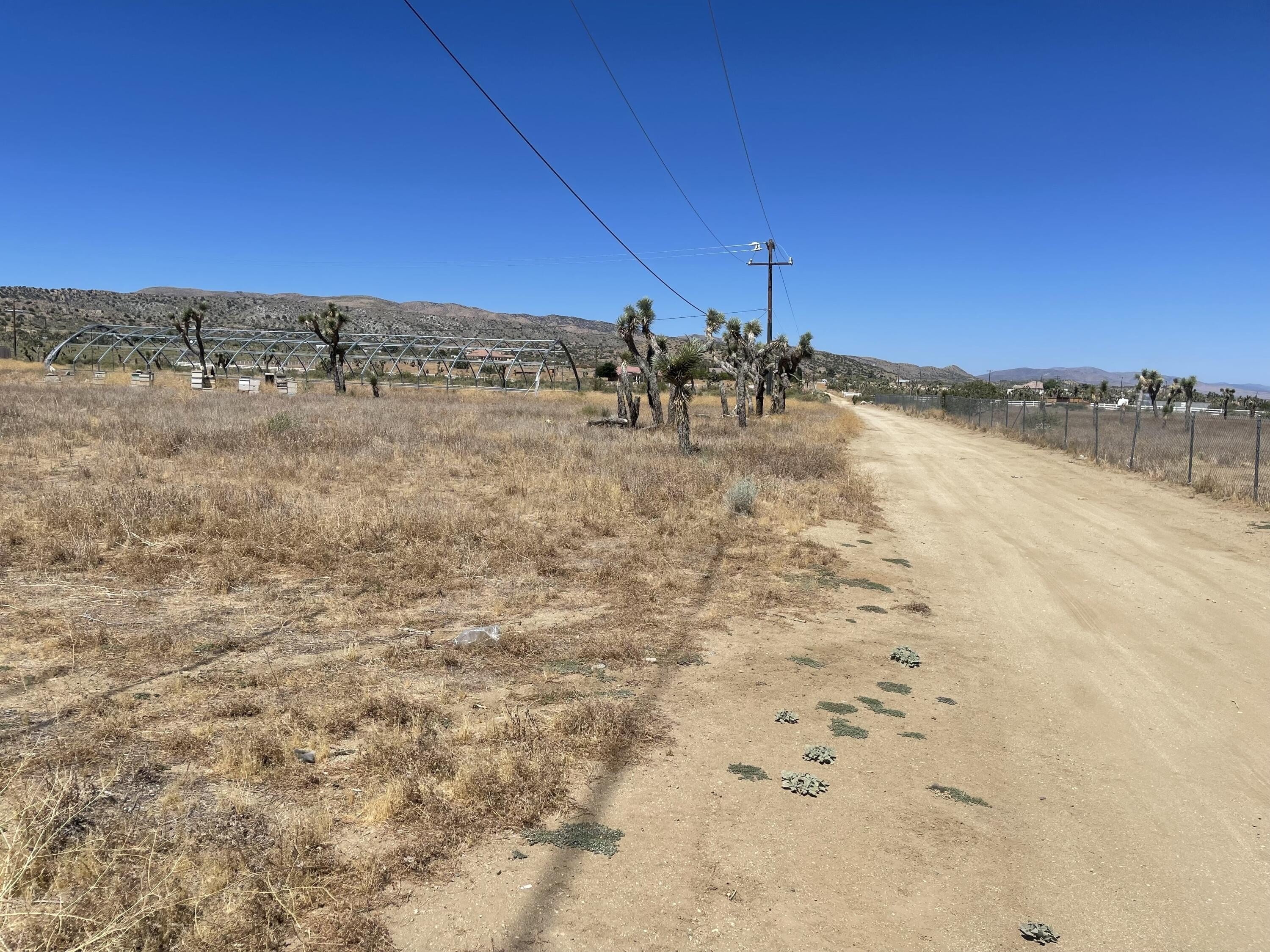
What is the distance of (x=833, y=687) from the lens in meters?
6.47

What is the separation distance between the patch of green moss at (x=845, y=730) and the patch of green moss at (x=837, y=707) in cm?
15

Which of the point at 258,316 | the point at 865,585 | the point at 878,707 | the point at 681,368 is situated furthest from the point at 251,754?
the point at 258,316

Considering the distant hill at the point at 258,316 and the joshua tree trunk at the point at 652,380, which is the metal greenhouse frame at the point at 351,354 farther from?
the joshua tree trunk at the point at 652,380

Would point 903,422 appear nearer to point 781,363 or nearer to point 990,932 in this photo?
point 781,363

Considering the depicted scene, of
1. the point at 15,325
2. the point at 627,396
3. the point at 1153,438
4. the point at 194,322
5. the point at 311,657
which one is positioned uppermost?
the point at 15,325

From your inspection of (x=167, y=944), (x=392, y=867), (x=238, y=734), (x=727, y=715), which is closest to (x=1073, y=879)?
(x=727, y=715)

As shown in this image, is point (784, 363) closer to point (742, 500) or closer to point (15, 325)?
point (742, 500)

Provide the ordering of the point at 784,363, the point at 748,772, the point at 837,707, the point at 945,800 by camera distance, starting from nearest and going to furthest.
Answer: the point at 945,800, the point at 748,772, the point at 837,707, the point at 784,363

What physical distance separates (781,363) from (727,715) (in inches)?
1559

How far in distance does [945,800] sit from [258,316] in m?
115

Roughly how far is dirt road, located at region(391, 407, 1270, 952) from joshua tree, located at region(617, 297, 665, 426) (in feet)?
45.9

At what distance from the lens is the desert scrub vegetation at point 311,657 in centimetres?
348

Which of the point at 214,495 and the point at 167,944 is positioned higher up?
the point at 214,495

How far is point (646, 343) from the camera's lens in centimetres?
2306
